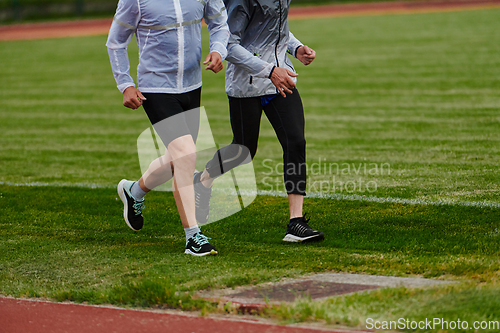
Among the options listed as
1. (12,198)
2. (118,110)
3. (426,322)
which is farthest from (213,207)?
(118,110)

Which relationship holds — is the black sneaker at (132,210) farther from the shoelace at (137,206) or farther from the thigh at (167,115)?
the thigh at (167,115)

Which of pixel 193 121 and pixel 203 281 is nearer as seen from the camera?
pixel 203 281

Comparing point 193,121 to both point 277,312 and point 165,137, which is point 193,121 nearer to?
point 165,137

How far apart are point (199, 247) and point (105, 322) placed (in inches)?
51.8

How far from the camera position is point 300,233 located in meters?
5.13

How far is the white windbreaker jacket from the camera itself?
473 cm

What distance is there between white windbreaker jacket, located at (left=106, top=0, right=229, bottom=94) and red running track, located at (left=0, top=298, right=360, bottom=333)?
1.70 meters

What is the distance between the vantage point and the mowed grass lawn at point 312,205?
403 cm

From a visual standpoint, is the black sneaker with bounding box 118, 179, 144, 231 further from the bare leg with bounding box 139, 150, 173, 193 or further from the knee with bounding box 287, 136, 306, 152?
the knee with bounding box 287, 136, 306, 152

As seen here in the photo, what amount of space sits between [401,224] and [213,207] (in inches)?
73.2

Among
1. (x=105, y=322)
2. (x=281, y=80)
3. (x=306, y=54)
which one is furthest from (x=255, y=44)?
(x=105, y=322)

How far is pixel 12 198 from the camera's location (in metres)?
7.11

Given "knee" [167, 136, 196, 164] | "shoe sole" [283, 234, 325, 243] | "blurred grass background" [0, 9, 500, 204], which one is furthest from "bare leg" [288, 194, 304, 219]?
"blurred grass background" [0, 9, 500, 204]

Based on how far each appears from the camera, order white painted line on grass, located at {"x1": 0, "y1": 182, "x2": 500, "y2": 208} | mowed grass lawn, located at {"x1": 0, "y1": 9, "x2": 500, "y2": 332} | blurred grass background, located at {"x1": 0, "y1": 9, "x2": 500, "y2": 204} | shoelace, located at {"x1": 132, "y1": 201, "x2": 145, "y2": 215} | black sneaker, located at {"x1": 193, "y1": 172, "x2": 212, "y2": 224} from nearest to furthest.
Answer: mowed grass lawn, located at {"x1": 0, "y1": 9, "x2": 500, "y2": 332}
shoelace, located at {"x1": 132, "y1": 201, "x2": 145, "y2": 215}
black sneaker, located at {"x1": 193, "y1": 172, "x2": 212, "y2": 224}
white painted line on grass, located at {"x1": 0, "y1": 182, "x2": 500, "y2": 208}
blurred grass background, located at {"x1": 0, "y1": 9, "x2": 500, "y2": 204}
